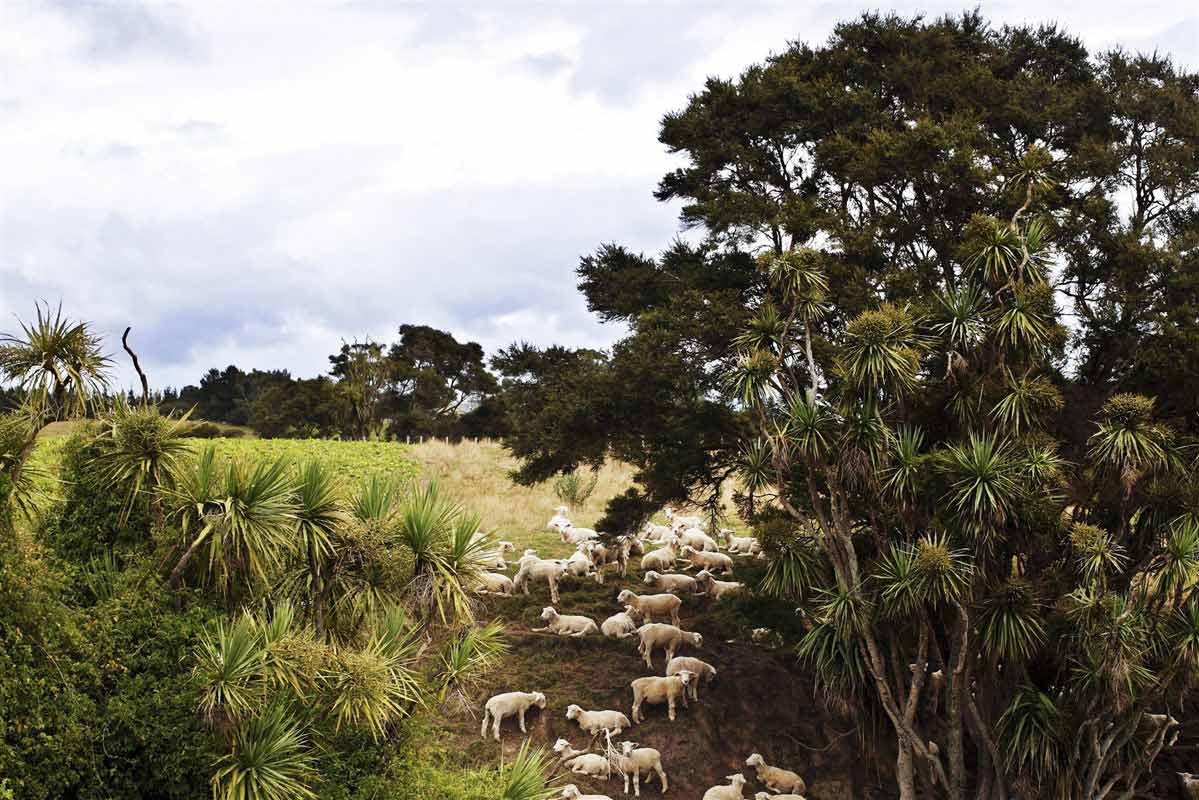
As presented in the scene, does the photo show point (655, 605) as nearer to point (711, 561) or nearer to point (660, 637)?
point (660, 637)

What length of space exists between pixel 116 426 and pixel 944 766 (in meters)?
16.4

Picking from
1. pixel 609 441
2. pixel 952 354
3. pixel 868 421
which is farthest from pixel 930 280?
pixel 609 441

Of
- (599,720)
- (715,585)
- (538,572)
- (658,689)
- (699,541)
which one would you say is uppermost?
(699,541)

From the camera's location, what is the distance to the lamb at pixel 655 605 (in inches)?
1020

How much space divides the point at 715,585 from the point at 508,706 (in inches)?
286

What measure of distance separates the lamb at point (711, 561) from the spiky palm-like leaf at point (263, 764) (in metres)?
16.0

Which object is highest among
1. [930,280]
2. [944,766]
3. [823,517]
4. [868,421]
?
[930,280]

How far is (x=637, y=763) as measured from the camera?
21.0m

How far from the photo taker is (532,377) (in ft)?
91.3

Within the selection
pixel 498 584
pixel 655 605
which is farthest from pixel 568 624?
pixel 498 584

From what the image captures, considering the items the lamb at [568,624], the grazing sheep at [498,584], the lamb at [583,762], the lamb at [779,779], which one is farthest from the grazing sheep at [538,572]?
the lamb at [779,779]

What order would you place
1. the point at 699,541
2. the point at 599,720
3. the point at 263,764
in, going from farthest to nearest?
1. the point at 699,541
2. the point at 599,720
3. the point at 263,764

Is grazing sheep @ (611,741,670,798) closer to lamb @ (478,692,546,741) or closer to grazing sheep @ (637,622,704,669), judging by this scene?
lamb @ (478,692,546,741)

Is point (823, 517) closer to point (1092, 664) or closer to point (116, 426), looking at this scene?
point (1092, 664)
